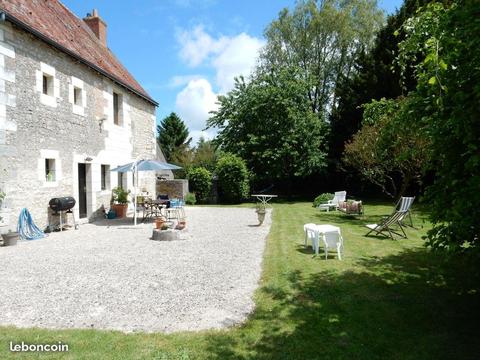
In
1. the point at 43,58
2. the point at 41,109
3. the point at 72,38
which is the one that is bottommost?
the point at 41,109

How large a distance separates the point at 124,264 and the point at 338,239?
4.22 m

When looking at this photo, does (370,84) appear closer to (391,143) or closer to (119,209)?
(119,209)

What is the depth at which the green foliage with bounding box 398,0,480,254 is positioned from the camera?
117 inches

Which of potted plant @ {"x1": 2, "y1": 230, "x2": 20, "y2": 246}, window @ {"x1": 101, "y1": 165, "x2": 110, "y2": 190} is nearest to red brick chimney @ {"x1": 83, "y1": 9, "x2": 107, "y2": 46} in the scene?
window @ {"x1": 101, "y1": 165, "x2": 110, "y2": 190}

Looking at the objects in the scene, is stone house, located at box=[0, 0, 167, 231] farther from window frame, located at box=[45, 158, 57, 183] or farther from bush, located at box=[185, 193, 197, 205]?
bush, located at box=[185, 193, 197, 205]

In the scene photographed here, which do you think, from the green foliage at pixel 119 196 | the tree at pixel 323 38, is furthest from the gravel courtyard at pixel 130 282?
the tree at pixel 323 38

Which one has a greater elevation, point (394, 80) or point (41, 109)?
point (394, 80)

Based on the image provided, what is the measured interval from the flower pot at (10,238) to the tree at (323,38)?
20087 mm

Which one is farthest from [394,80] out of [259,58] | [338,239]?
[338,239]

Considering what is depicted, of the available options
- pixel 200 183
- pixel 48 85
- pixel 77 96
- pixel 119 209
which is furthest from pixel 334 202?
pixel 48 85

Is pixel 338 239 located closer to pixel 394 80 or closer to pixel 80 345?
pixel 80 345

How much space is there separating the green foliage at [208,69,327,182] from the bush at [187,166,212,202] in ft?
9.55

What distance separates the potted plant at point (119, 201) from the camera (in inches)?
527

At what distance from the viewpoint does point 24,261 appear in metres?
6.67
